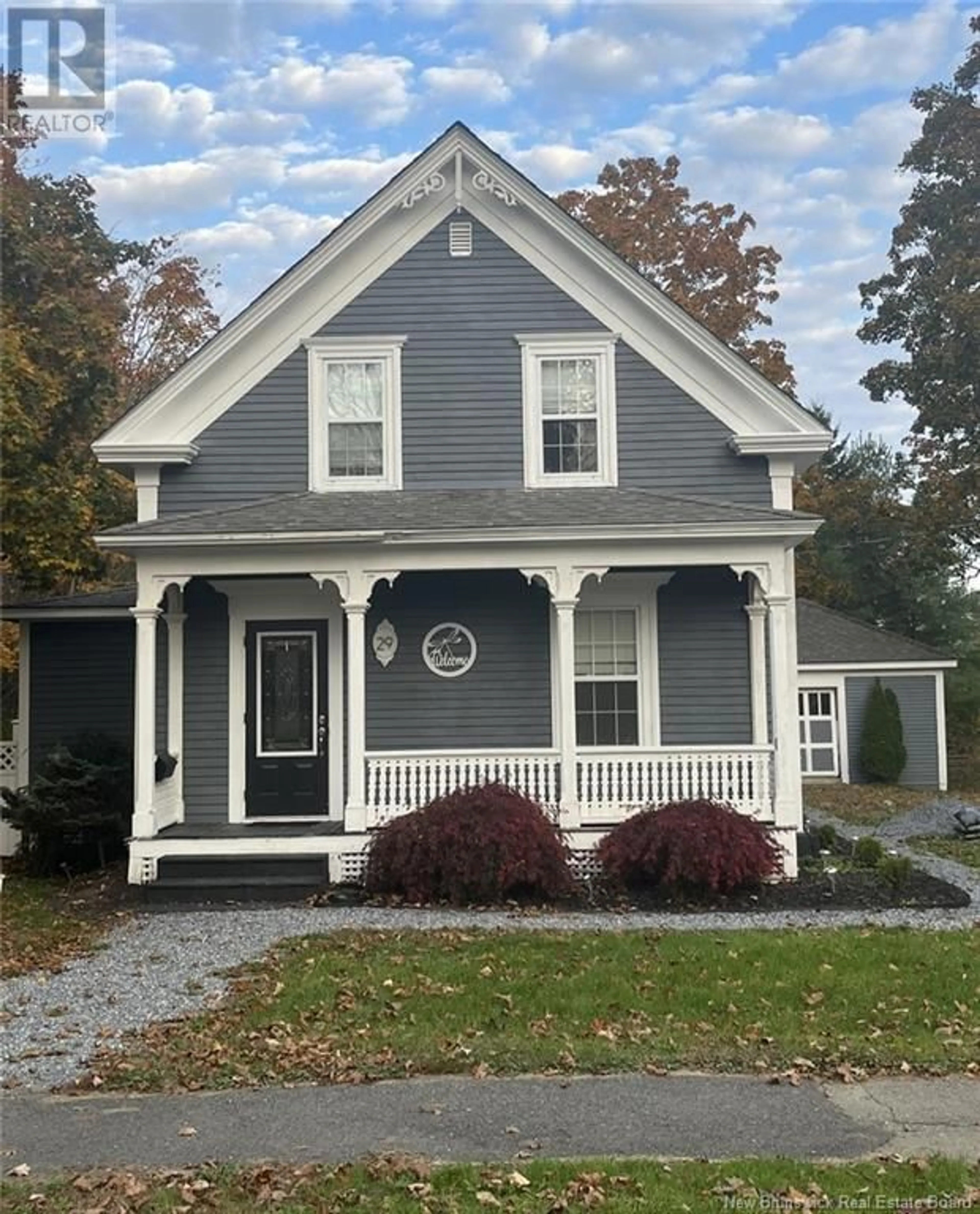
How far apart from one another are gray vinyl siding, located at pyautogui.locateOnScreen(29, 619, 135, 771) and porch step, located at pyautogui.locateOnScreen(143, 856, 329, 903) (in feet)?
11.6

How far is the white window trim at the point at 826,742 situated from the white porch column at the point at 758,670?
11.3 metres

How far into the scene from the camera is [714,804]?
10.6 metres

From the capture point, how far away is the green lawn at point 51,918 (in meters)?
8.47

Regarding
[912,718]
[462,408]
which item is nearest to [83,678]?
[462,408]

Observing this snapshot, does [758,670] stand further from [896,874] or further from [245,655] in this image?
[245,655]

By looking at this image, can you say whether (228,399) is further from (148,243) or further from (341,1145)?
(148,243)

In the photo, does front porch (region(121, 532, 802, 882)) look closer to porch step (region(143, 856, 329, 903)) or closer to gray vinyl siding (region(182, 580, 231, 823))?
gray vinyl siding (region(182, 580, 231, 823))

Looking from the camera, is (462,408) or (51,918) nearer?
(51,918)

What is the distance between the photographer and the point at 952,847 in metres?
14.3

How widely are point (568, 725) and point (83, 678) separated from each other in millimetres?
6603

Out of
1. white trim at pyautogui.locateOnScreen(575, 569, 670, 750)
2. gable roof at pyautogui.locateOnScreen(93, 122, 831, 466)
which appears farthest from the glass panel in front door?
white trim at pyautogui.locateOnScreen(575, 569, 670, 750)

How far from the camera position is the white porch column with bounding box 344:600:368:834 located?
35.7ft

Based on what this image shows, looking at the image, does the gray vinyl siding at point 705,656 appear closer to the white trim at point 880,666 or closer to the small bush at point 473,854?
the small bush at point 473,854

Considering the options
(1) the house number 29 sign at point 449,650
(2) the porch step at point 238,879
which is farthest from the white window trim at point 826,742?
(2) the porch step at point 238,879
